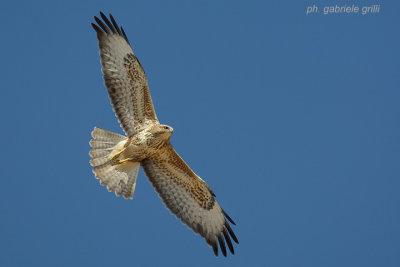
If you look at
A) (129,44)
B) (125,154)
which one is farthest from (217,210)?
(129,44)

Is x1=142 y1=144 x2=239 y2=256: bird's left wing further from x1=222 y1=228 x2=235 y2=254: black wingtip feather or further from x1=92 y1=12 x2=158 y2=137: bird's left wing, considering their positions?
x1=92 y1=12 x2=158 y2=137: bird's left wing

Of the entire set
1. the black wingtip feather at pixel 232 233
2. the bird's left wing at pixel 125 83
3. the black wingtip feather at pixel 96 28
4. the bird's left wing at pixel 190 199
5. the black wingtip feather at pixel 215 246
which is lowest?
the black wingtip feather at pixel 215 246

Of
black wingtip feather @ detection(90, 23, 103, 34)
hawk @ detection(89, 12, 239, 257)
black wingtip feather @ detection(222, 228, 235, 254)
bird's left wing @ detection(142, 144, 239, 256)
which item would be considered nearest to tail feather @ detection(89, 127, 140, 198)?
hawk @ detection(89, 12, 239, 257)

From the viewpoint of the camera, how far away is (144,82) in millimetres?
9492

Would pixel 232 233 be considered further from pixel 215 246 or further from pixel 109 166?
pixel 109 166

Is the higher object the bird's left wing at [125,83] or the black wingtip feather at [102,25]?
the black wingtip feather at [102,25]

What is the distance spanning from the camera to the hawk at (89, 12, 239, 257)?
9508 millimetres

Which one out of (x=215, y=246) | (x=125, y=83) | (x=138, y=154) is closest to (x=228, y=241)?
(x=215, y=246)

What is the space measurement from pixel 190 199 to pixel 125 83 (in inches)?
90.2

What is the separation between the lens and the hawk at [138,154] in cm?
951

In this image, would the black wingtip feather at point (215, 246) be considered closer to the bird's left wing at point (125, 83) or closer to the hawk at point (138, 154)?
the hawk at point (138, 154)

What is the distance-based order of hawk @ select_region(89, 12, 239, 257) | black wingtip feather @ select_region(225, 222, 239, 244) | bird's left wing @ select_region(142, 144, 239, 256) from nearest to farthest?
hawk @ select_region(89, 12, 239, 257) < bird's left wing @ select_region(142, 144, 239, 256) < black wingtip feather @ select_region(225, 222, 239, 244)

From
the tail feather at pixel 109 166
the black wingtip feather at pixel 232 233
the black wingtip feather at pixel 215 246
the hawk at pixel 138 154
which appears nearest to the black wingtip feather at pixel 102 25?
the hawk at pixel 138 154

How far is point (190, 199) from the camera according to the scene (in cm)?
991
